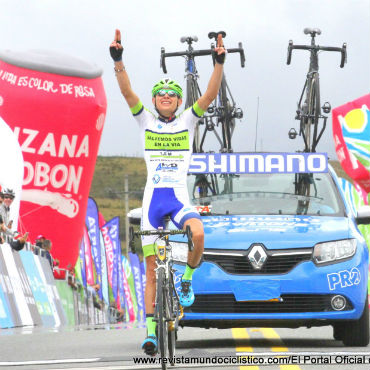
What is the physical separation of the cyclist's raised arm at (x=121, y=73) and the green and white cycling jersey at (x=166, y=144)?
2.6 inches

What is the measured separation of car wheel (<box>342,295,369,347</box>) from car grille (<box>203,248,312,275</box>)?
2.67 ft

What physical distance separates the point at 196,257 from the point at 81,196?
24.3 meters

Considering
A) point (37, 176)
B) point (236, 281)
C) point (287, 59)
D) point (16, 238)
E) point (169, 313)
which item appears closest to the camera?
point (169, 313)

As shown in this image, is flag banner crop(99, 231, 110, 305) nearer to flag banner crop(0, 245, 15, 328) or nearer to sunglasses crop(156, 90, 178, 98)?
flag banner crop(0, 245, 15, 328)

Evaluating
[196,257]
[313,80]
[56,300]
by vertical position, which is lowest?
[56,300]

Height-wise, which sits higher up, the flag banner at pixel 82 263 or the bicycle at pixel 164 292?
the bicycle at pixel 164 292

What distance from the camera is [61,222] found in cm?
3148

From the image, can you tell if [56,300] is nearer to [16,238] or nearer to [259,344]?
[16,238]

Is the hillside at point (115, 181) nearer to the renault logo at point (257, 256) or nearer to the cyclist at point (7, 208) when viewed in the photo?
the cyclist at point (7, 208)

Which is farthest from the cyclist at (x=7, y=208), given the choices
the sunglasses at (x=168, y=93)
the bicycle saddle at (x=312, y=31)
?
the sunglasses at (x=168, y=93)

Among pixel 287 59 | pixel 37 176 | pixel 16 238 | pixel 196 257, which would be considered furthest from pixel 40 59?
pixel 196 257

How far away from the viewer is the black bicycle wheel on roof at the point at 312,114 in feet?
76.1

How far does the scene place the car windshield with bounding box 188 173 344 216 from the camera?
36.0 ft

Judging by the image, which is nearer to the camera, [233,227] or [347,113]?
[233,227]
